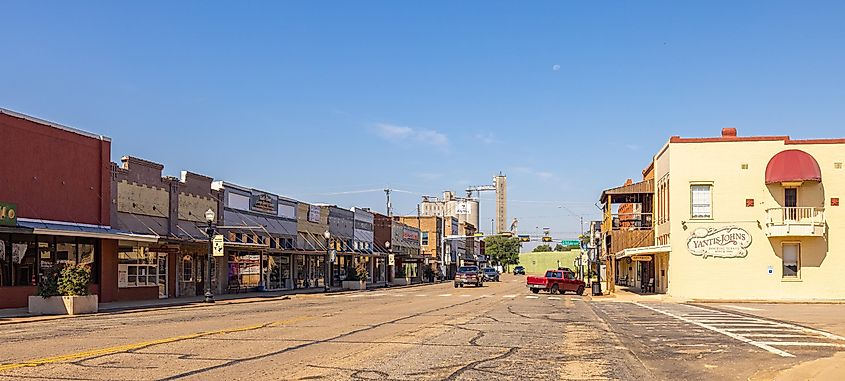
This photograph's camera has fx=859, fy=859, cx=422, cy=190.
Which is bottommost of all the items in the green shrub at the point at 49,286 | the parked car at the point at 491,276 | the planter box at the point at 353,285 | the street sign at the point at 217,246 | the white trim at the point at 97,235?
the parked car at the point at 491,276

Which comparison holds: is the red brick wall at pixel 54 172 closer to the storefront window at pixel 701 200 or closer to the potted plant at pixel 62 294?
the potted plant at pixel 62 294

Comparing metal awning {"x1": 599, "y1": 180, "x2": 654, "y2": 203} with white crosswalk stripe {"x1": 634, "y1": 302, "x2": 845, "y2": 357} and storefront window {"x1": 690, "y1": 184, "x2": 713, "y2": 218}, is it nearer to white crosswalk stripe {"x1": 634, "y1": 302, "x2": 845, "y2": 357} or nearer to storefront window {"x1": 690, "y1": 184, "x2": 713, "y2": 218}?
storefront window {"x1": 690, "y1": 184, "x2": 713, "y2": 218}

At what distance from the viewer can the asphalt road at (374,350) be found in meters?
12.5

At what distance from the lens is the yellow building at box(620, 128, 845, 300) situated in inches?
1670

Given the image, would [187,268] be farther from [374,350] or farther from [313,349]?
[374,350]

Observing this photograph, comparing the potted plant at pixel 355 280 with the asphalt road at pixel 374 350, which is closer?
the asphalt road at pixel 374 350

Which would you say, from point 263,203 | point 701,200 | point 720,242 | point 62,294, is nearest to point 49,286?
point 62,294

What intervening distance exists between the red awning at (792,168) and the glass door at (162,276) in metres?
29.8

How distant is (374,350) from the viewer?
50.6 feet

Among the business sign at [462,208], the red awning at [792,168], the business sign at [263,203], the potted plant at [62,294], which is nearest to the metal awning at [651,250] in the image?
the red awning at [792,168]

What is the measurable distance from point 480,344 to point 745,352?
5.01 meters

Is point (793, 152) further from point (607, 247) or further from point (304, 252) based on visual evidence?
point (304, 252)

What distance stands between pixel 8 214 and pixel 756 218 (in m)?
33.9

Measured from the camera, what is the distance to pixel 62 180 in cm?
3409
